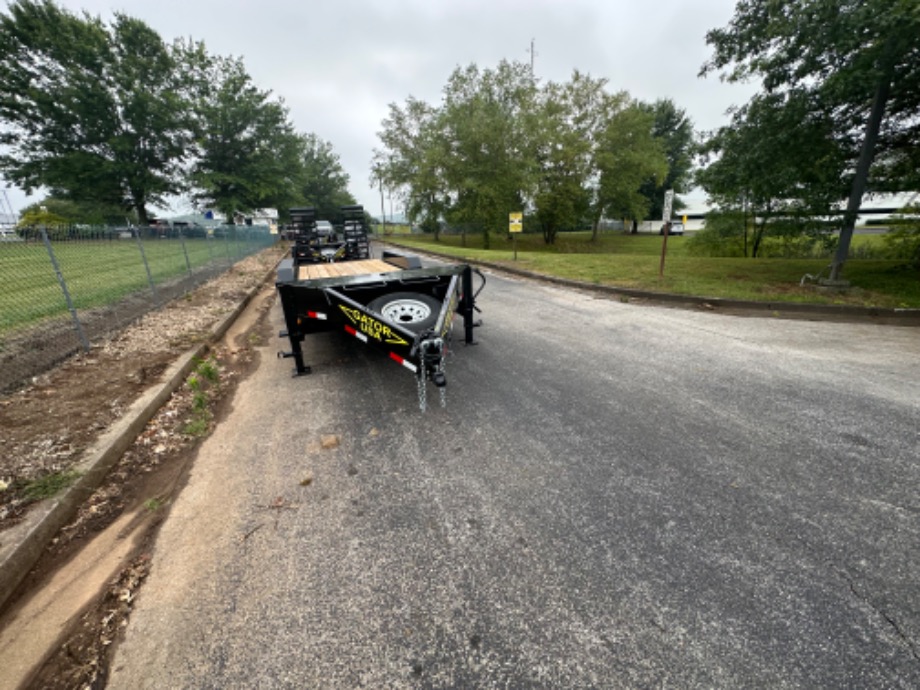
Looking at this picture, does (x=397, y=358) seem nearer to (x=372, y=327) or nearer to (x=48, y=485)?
(x=372, y=327)

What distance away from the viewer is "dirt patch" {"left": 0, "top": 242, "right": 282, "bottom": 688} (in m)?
1.59

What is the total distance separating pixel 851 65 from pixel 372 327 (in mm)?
9246

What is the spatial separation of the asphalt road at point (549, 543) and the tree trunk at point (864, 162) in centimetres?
590

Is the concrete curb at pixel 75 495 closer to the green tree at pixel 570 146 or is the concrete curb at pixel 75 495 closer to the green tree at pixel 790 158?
the green tree at pixel 790 158

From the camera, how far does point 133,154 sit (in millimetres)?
31234

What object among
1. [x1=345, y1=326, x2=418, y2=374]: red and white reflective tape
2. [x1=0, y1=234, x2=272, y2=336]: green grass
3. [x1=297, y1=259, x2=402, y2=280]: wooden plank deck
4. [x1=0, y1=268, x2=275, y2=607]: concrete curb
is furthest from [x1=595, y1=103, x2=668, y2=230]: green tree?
[x1=0, y1=268, x2=275, y2=607]: concrete curb

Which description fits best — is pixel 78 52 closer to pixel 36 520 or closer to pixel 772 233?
pixel 36 520

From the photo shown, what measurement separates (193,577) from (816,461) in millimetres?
3774

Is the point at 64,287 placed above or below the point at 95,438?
above

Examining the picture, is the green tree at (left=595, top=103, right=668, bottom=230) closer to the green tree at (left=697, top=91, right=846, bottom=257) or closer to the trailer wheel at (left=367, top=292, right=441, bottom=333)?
the green tree at (left=697, top=91, right=846, bottom=257)

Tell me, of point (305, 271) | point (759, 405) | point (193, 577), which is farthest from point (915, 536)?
point (305, 271)

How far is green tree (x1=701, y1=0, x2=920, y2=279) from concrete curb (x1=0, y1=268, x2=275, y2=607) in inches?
414

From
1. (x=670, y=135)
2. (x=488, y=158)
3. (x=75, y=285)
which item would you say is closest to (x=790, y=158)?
(x=75, y=285)

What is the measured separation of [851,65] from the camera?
6320 mm
